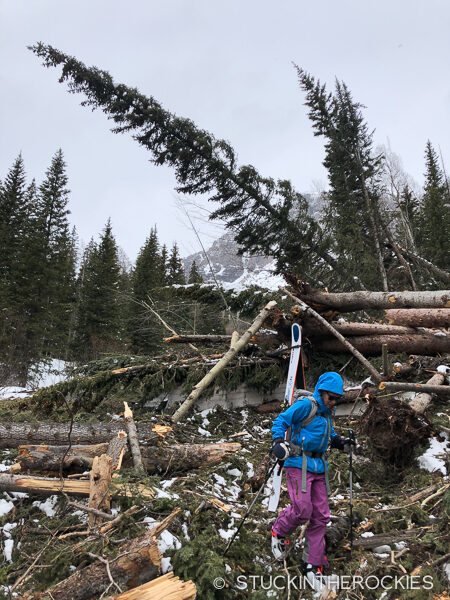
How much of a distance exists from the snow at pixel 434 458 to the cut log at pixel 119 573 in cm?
399

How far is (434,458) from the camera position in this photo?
5184 millimetres

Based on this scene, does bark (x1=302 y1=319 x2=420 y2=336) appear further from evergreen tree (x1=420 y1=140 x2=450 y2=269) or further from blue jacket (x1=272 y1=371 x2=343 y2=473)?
evergreen tree (x1=420 y1=140 x2=450 y2=269)

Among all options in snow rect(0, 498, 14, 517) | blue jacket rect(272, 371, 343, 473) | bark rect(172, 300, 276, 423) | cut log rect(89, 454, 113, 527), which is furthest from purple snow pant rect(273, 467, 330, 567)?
bark rect(172, 300, 276, 423)

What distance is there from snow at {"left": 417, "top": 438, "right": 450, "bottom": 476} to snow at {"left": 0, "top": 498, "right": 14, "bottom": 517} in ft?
17.2

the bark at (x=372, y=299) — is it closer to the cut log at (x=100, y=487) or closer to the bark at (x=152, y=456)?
the bark at (x=152, y=456)

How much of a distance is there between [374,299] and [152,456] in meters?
5.51

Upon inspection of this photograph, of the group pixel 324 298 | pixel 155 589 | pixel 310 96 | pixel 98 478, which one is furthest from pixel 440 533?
pixel 310 96

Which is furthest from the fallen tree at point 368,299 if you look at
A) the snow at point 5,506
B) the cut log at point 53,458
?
the snow at point 5,506

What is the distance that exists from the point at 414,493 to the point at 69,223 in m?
31.8

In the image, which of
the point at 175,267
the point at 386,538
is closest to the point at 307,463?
the point at 386,538

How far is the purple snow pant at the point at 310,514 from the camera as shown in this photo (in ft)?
11.9

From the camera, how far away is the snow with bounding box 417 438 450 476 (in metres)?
5.04

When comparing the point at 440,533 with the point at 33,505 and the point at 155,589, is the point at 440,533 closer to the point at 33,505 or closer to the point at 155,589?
the point at 155,589

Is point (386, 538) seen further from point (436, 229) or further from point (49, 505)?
point (436, 229)
